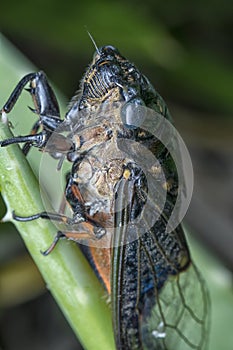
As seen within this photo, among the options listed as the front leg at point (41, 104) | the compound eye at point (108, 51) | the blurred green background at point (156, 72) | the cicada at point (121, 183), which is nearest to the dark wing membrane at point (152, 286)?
the cicada at point (121, 183)

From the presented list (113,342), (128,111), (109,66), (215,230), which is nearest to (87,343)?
(113,342)

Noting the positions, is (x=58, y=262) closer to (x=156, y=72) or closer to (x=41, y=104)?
(x=41, y=104)

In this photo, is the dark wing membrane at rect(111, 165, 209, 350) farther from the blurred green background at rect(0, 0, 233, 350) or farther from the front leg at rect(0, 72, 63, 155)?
the blurred green background at rect(0, 0, 233, 350)

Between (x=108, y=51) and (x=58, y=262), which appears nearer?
(x=58, y=262)

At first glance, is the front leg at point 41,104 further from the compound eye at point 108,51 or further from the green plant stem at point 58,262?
the green plant stem at point 58,262

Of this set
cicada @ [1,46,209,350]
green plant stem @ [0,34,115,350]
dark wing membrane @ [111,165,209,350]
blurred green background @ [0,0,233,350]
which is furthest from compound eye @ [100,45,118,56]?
blurred green background @ [0,0,233,350]

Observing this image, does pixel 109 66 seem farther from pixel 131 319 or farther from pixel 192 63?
pixel 192 63

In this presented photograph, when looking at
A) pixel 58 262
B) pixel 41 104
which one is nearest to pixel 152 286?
pixel 58 262
